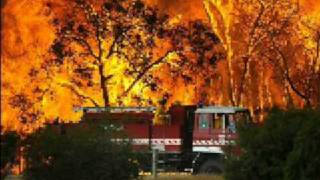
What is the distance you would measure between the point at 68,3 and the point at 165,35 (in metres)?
5.78

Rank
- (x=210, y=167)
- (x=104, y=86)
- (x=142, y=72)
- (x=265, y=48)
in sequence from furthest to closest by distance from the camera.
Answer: (x=265, y=48), (x=142, y=72), (x=104, y=86), (x=210, y=167)

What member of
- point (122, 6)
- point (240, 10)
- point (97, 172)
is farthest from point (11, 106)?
point (97, 172)

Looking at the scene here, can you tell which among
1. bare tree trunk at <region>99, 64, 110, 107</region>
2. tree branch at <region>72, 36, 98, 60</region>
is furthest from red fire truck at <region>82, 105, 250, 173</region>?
tree branch at <region>72, 36, 98, 60</region>

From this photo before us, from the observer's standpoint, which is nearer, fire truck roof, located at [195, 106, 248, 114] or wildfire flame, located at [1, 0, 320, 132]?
fire truck roof, located at [195, 106, 248, 114]

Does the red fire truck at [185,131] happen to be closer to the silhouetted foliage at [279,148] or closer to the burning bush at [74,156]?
the burning bush at [74,156]

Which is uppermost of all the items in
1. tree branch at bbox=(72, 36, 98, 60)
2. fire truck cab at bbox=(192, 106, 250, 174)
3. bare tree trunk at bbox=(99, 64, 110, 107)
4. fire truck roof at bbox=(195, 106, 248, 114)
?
tree branch at bbox=(72, 36, 98, 60)

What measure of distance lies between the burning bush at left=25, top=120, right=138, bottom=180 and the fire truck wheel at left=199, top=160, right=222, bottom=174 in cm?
1432

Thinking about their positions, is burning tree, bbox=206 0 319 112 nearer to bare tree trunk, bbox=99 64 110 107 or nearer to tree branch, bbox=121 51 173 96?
tree branch, bbox=121 51 173 96

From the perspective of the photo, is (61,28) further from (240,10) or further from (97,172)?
(97,172)

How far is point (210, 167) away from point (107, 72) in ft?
50.3

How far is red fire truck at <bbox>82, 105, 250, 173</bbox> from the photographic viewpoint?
34406mm

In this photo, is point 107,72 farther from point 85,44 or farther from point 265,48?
point 265,48

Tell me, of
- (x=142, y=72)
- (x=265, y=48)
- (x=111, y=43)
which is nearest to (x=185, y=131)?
(x=142, y=72)

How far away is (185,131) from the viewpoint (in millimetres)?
36250
